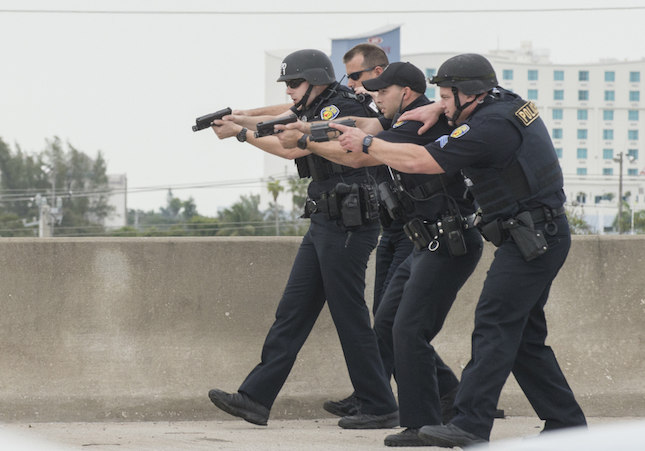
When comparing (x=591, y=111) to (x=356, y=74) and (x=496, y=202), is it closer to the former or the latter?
(x=356, y=74)

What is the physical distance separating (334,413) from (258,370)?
687mm

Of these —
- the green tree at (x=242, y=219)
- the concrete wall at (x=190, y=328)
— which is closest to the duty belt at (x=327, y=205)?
the concrete wall at (x=190, y=328)

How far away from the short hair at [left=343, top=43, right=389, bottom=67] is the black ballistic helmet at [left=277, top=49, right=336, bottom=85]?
556mm

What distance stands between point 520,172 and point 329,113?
4.15ft

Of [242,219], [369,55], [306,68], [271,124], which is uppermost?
[369,55]

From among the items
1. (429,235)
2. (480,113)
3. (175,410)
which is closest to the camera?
(480,113)

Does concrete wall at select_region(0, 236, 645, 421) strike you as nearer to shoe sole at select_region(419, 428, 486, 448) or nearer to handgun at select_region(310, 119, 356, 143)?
handgun at select_region(310, 119, 356, 143)

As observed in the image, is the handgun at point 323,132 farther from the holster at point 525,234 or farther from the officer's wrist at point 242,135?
the holster at point 525,234

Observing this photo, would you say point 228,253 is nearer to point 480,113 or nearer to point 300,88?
point 300,88

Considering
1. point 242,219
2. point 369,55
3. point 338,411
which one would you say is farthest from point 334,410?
point 242,219

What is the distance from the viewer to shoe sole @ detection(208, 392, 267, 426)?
5.61 meters

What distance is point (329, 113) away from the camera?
18.8 feet

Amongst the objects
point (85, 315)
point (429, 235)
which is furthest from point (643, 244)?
point (85, 315)

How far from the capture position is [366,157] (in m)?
5.41
